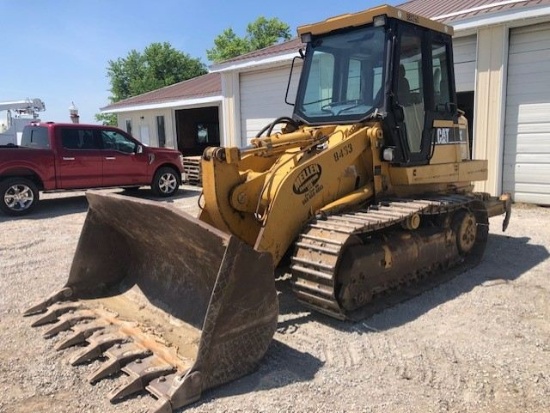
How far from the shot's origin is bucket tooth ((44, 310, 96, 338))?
4055 mm

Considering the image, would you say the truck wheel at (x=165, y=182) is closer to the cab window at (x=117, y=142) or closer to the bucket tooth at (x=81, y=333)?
the cab window at (x=117, y=142)

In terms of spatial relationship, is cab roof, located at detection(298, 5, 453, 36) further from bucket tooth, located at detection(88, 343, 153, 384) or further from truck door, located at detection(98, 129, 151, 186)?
truck door, located at detection(98, 129, 151, 186)

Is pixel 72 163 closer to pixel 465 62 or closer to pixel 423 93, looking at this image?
pixel 423 93


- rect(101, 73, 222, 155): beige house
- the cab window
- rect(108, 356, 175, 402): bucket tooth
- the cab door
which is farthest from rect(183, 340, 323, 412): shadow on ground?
rect(101, 73, 222, 155): beige house

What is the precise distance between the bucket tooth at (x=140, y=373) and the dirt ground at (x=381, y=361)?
0.06 m

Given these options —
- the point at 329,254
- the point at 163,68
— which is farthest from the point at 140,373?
the point at 163,68

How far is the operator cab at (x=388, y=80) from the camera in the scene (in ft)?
16.6

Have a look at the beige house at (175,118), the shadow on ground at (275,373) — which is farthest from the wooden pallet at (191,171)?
the shadow on ground at (275,373)

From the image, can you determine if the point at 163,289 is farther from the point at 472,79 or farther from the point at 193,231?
the point at 472,79

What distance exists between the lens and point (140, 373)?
10.5 feet

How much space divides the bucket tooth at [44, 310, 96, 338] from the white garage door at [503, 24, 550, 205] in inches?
329

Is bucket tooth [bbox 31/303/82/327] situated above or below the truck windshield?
below

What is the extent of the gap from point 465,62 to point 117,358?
364 inches

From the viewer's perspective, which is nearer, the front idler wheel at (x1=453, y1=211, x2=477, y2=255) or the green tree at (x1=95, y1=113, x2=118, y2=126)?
the front idler wheel at (x1=453, y1=211, x2=477, y2=255)
